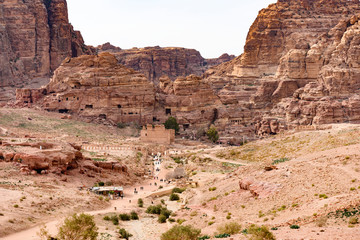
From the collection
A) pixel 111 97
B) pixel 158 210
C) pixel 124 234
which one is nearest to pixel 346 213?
pixel 124 234

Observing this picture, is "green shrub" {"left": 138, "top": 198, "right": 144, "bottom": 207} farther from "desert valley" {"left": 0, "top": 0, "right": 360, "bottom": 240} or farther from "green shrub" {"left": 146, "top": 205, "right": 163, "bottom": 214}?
"green shrub" {"left": 146, "top": 205, "right": 163, "bottom": 214}

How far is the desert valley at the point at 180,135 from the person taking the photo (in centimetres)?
2708

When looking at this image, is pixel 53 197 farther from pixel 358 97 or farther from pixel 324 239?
pixel 358 97

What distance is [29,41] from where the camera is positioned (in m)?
128

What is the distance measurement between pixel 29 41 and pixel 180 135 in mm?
59911

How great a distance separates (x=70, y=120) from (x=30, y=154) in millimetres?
44260

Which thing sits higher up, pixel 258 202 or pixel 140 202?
pixel 258 202

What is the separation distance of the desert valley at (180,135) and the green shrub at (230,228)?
0.21 ft

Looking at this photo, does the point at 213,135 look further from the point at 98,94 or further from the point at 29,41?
the point at 29,41

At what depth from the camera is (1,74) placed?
12031 cm

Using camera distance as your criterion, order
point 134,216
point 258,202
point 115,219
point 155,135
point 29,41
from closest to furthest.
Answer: point 258,202
point 115,219
point 134,216
point 155,135
point 29,41

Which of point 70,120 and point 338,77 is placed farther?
point 338,77

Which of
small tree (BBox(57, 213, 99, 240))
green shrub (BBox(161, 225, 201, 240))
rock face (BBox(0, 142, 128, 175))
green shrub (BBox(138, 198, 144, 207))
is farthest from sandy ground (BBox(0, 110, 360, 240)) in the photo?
small tree (BBox(57, 213, 99, 240))

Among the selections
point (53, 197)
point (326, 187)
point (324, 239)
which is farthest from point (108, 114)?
point (324, 239)
